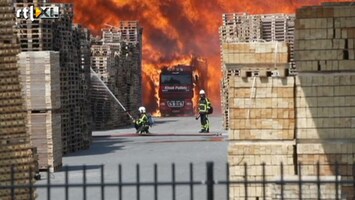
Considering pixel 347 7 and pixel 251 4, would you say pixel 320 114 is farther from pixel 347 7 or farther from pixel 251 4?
pixel 251 4

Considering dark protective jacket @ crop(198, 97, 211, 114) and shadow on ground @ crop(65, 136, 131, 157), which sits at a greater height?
dark protective jacket @ crop(198, 97, 211, 114)

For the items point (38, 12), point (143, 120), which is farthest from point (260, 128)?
point (143, 120)

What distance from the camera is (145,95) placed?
5650cm

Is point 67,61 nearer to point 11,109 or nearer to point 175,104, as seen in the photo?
point 11,109

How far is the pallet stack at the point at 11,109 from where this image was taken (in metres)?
16.6

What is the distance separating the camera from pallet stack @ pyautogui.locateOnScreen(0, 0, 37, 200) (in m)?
16.6

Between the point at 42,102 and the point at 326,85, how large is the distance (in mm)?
11852

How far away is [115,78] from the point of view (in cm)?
4116

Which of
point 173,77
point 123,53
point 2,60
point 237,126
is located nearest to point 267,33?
point 123,53

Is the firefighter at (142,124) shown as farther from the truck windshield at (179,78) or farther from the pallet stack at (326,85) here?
the pallet stack at (326,85)

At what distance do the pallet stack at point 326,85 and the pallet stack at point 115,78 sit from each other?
Result: 27.3m

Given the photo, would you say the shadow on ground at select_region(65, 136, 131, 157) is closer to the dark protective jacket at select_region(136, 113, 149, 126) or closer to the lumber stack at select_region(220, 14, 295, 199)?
the dark protective jacket at select_region(136, 113, 149, 126)

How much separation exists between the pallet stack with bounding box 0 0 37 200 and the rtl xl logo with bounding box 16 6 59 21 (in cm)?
780

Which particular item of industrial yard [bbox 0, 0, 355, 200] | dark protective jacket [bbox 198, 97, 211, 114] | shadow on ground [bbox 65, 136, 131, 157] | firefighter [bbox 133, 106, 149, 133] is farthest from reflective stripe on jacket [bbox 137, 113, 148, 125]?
dark protective jacket [bbox 198, 97, 211, 114]
